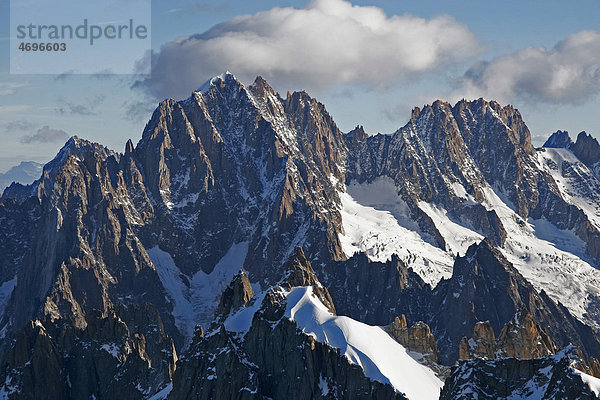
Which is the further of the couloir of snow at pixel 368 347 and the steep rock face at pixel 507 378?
the couloir of snow at pixel 368 347

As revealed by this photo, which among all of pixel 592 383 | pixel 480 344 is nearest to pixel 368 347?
pixel 480 344

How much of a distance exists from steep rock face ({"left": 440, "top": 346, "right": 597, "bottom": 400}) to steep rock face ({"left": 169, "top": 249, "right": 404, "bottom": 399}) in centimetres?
3894

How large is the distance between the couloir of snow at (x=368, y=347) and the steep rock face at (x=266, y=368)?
217 centimetres

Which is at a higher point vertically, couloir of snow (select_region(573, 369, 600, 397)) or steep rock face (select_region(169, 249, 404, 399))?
steep rock face (select_region(169, 249, 404, 399))

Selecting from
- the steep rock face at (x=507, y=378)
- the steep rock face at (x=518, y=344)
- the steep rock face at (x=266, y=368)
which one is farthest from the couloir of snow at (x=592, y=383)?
the steep rock face at (x=266, y=368)

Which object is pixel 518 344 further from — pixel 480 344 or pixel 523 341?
pixel 480 344

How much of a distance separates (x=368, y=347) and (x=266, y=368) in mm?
24117

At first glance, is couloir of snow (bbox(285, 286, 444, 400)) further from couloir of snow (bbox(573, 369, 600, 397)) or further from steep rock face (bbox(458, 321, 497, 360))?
couloir of snow (bbox(573, 369, 600, 397))

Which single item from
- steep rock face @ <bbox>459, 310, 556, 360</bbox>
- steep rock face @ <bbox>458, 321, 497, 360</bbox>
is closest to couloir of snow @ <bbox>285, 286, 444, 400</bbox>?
steep rock face @ <bbox>458, 321, 497, 360</bbox>

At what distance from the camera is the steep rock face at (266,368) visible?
174875 mm

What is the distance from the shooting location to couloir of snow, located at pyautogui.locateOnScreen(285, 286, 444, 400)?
172 metres

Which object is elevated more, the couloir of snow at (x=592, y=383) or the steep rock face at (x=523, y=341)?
the steep rock face at (x=523, y=341)

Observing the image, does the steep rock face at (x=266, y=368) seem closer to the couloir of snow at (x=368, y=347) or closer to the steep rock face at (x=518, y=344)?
the couloir of snow at (x=368, y=347)

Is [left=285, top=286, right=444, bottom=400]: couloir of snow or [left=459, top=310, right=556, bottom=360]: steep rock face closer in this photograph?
[left=285, top=286, right=444, bottom=400]: couloir of snow
